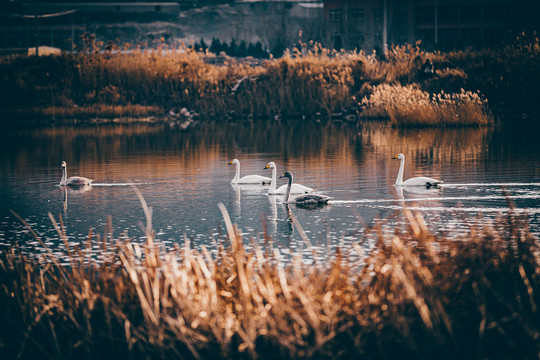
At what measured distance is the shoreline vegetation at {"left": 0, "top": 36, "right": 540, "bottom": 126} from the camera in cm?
4431

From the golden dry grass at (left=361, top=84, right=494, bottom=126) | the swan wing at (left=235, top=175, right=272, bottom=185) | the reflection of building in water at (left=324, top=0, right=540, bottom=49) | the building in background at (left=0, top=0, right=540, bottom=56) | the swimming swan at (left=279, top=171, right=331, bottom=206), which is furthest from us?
the reflection of building in water at (left=324, top=0, right=540, bottom=49)

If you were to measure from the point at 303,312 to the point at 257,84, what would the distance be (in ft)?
140

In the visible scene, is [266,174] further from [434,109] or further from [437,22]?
[437,22]

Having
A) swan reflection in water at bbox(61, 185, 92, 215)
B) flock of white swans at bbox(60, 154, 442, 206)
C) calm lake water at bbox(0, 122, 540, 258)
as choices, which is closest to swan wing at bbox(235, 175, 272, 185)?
flock of white swans at bbox(60, 154, 442, 206)

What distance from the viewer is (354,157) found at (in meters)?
28.5

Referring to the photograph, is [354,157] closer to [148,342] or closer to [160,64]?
[148,342]

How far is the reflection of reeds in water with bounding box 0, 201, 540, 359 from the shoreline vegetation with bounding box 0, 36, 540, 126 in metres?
34.0

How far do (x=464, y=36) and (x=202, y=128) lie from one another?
1524 inches

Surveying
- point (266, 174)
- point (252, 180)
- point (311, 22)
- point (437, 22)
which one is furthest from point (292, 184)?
point (311, 22)

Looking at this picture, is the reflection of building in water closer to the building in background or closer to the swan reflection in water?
the building in background

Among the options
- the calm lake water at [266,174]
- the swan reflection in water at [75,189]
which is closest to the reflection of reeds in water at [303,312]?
the calm lake water at [266,174]

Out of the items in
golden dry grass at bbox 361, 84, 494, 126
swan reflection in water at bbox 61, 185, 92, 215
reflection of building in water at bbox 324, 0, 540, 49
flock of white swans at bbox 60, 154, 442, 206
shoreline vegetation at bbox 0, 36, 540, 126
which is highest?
reflection of building in water at bbox 324, 0, 540, 49

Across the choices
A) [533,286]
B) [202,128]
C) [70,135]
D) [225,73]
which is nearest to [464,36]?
[225,73]

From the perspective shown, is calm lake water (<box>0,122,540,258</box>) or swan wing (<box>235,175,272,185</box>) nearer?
calm lake water (<box>0,122,540,258</box>)
